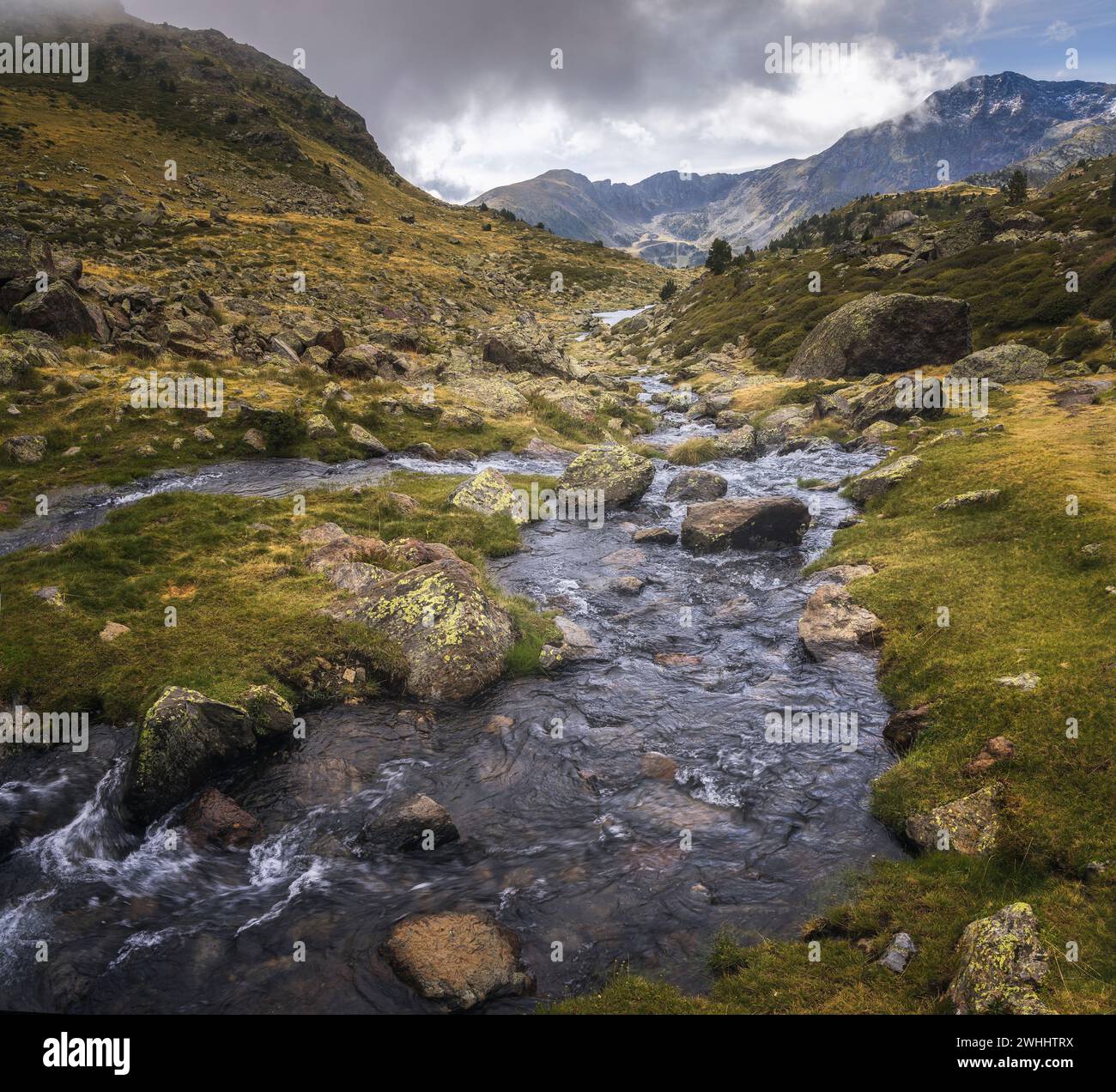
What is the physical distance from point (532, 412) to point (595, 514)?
702 inches

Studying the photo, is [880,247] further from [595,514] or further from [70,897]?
[70,897]

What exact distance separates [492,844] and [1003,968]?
7.97 metres

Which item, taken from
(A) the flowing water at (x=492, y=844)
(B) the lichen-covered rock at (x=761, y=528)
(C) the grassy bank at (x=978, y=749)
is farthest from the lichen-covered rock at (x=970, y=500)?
(A) the flowing water at (x=492, y=844)

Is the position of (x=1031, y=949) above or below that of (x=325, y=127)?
below

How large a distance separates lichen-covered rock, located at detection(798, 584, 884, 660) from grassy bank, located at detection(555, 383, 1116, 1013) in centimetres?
42

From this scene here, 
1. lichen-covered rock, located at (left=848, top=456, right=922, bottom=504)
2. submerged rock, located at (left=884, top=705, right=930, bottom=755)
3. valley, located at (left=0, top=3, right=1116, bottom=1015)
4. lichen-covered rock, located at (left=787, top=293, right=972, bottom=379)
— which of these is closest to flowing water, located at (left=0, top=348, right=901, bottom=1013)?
valley, located at (left=0, top=3, right=1116, bottom=1015)

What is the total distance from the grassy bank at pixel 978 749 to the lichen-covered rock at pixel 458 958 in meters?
1.04

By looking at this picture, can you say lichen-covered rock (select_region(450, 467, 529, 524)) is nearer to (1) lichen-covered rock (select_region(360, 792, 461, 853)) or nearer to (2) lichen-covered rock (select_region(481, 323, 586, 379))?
(1) lichen-covered rock (select_region(360, 792, 461, 853))

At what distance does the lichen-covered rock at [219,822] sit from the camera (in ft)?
38.2

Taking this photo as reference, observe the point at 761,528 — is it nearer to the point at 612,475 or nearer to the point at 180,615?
the point at 612,475

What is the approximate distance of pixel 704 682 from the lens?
55.6ft

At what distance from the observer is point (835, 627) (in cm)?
1791

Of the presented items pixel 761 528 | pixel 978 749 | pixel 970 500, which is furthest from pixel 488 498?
pixel 978 749

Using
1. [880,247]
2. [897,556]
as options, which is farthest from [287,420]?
[880,247]
